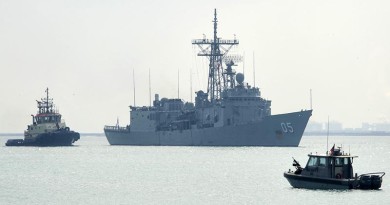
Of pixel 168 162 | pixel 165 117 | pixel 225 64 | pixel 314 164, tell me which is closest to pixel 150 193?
pixel 314 164

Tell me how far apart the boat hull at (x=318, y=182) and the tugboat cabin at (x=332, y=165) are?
0.48 meters

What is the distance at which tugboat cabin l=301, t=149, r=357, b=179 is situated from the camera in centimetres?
6216

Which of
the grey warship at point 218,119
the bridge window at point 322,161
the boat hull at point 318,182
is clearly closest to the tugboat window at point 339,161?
the bridge window at point 322,161

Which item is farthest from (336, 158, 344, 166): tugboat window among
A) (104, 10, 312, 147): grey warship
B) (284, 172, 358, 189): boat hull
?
(104, 10, 312, 147): grey warship

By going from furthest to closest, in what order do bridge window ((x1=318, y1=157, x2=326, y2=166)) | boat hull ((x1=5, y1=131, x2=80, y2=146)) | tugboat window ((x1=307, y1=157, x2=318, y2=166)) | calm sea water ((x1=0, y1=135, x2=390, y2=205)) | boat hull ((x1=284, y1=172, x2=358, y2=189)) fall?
boat hull ((x1=5, y1=131, x2=80, y2=146)) → tugboat window ((x1=307, y1=157, x2=318, y2=166)) → bridge window ((x1=318, y1=157, x2=326, y2=166)) → boat hull ((x1=284, y1=172, x2=358, y2=189)) → calm sea water ((x1=0, y1=135, x2=390, y2=205))

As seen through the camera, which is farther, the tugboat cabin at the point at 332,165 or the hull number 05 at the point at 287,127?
the hull number 05 at the point at 287,127

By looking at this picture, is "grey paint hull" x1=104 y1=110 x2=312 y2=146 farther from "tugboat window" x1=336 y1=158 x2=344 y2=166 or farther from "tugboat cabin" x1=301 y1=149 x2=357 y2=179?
"tugboat window" x1=336 y1=158 x2=344 y2=166

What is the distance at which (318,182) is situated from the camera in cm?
6281

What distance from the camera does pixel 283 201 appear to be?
59.2 meters

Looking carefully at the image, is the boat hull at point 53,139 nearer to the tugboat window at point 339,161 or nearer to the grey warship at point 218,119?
the grey warship at point 218,119

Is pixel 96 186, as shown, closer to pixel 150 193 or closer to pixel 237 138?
pixel 150 193

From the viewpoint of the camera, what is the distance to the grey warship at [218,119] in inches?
5881

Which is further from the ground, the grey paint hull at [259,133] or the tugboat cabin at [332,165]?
the grey paint hull at [259,133]

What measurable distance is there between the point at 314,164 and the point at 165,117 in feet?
363
